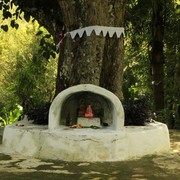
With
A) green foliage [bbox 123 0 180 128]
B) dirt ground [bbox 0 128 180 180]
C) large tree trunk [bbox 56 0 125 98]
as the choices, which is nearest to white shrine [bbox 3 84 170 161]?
dirt ground [bbox 0 128 180 180]

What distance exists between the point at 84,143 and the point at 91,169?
53 cm

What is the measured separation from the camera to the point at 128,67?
55.3ft

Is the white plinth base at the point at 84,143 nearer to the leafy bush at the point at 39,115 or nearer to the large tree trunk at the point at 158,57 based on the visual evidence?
the leafy bush at the point at 39,115

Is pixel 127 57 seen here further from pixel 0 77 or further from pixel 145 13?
pixel 0 77

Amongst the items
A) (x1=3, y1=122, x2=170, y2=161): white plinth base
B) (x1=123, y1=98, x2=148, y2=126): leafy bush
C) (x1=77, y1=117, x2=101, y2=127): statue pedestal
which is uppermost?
(x1=123, y1=98, x2=148, y2=126): leafy bush

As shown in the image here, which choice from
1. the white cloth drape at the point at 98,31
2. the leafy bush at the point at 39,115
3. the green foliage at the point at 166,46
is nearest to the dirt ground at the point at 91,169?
the leafy bush at the point at 39,115

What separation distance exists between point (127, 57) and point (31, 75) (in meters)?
4.17

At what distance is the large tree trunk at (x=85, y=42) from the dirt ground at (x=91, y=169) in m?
1.61

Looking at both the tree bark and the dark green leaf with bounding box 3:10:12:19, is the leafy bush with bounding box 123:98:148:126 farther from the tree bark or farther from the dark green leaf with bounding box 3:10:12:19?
the dark green leaf with bounding box 3:10:12:19

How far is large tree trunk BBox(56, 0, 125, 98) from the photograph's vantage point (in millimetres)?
6285

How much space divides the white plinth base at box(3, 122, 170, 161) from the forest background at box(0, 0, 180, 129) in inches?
26.0

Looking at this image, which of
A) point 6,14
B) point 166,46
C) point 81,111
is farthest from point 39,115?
point 166,46

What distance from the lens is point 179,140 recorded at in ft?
24.5

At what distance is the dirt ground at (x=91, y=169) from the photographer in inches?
181
